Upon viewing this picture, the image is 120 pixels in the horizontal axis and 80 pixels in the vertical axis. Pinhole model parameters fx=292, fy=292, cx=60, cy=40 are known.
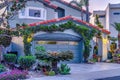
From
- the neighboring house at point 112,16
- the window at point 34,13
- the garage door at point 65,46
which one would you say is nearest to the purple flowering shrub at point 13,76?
the garage door at point 65,46

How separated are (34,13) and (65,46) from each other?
14.4 feet

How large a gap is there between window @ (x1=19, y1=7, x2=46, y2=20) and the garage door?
3.21 m

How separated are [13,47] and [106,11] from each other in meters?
17.7

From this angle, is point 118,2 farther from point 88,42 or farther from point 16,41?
point 16,41

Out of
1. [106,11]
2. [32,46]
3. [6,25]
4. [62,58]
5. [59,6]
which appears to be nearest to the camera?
→ [6,25]

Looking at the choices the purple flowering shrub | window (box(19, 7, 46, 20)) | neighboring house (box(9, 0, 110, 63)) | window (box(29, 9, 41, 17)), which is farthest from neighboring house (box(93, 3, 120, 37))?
the purple flowering shrub

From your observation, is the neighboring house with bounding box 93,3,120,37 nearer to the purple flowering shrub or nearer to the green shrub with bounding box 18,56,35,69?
the green shrub with bounding box 18,56,35,69

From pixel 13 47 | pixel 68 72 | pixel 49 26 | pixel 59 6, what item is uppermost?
pixel 59 6

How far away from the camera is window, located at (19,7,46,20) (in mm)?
26973

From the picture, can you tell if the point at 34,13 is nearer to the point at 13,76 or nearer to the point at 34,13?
the point at 34,13

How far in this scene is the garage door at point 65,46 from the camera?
25719 mm

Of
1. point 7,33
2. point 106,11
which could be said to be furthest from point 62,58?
point 106,11

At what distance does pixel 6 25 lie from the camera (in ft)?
46.6

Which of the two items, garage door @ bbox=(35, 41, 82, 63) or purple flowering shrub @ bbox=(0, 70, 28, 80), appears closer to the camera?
purple flowering shrub @ bbox=(0, 70, 28, 80)
